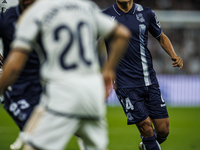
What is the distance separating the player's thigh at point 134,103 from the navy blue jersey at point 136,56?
9cm

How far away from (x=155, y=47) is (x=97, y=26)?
17730 mm

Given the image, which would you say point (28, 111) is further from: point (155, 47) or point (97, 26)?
point (155, 47)

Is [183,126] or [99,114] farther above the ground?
[99,114]

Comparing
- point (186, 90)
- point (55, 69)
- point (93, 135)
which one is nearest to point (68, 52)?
point (55, 69)

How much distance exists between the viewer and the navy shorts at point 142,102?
→ 5246 mm

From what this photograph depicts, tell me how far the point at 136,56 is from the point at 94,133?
2618mm

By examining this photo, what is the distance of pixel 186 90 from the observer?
14.8 metres

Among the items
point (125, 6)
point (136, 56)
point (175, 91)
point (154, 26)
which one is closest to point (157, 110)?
point (136, 56)

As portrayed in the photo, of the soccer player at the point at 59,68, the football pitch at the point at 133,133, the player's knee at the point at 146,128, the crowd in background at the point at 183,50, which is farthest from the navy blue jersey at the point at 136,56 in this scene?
the crowd in background at the point at 183,50

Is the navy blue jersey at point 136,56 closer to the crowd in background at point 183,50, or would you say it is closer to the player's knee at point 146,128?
the player's knee at point 146,128

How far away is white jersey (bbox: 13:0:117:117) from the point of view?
268 cm

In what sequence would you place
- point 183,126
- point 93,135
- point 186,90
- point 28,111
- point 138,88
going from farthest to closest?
point 186,90, point 183,126, point 138,88, point 28,111, point 93,135

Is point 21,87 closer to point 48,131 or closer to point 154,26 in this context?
point 48,131

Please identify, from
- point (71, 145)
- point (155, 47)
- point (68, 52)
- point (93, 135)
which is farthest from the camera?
point (155, 47)
